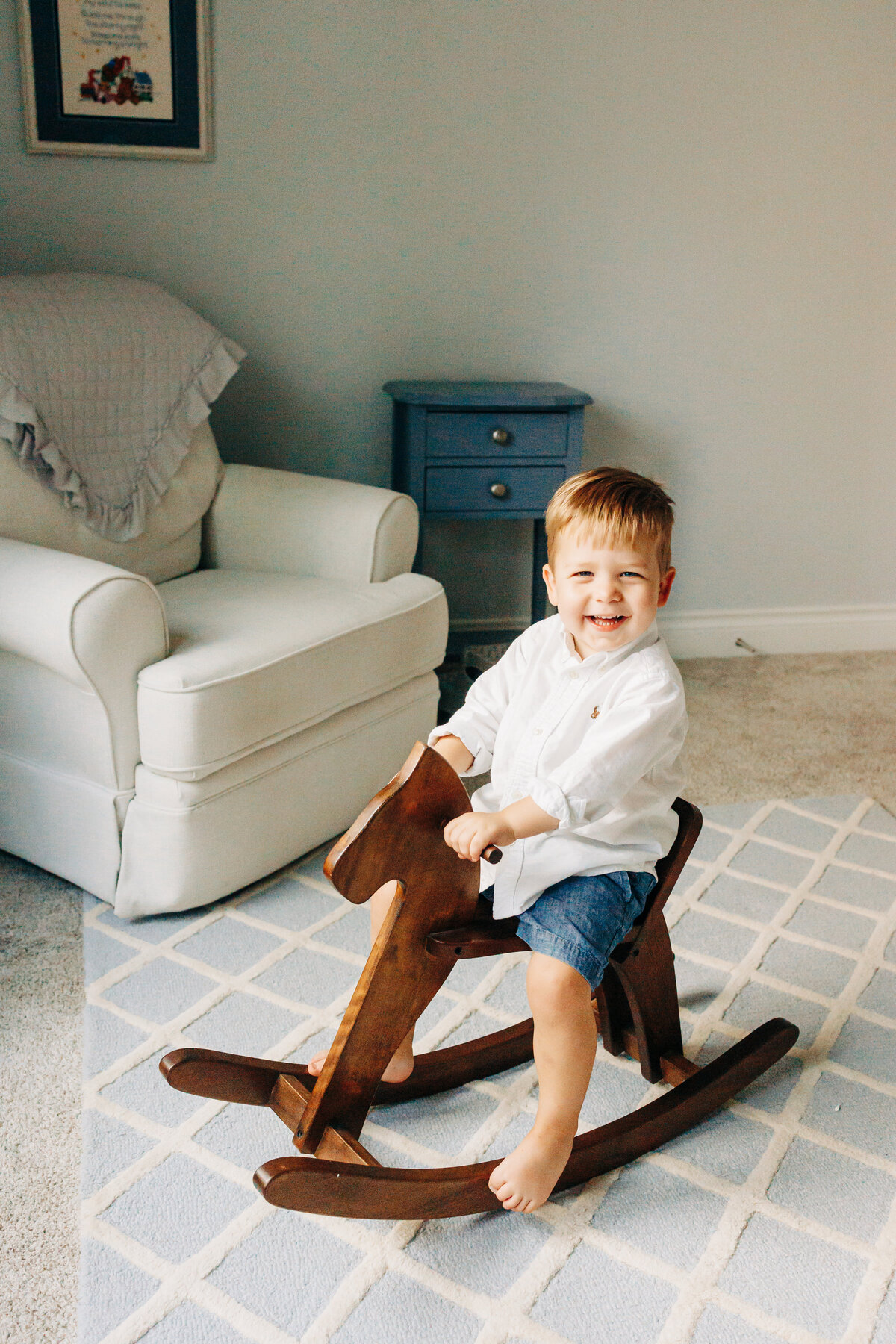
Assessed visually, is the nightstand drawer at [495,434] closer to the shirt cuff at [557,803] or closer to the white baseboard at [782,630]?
the white baseboard at [782,630]

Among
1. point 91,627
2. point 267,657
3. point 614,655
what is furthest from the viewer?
point 267,657

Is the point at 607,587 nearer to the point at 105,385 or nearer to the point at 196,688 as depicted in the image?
the point at 196,688

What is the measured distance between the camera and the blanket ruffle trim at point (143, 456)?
1916mm

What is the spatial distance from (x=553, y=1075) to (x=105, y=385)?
4.99ft

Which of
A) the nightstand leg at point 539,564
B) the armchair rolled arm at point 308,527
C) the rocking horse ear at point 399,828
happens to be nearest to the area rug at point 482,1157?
the rocking horse ear at point 399,828

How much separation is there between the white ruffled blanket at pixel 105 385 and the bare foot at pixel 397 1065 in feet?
3.77

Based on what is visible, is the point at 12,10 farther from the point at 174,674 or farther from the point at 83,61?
the point at 174,674

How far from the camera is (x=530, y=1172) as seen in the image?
1.13 metres

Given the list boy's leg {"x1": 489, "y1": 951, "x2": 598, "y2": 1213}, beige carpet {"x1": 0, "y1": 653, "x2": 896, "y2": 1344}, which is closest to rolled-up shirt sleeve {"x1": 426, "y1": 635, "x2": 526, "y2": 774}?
boy's leg {"x1": 489, "y1": 951, "x2": 598, "y2": 1213}

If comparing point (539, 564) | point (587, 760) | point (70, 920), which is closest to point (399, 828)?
point (587, 760)

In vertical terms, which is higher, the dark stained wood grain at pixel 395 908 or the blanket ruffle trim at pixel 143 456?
the blanket ruffle trim at pixel 143 456

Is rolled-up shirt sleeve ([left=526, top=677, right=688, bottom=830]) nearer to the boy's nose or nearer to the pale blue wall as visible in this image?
the boy's nose

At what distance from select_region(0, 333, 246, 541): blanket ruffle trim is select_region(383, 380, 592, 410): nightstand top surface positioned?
0.41 m

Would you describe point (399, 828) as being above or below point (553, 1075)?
above
